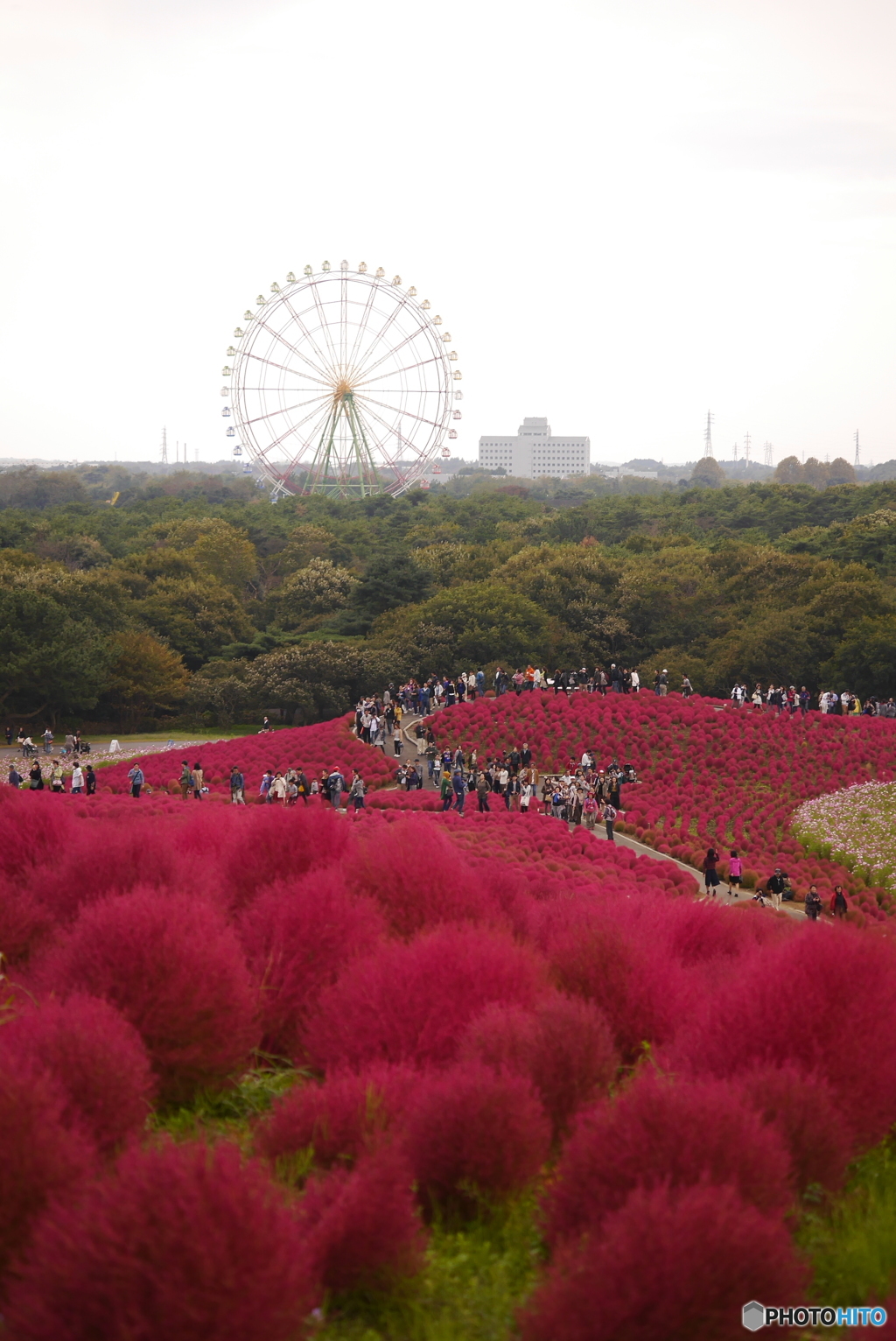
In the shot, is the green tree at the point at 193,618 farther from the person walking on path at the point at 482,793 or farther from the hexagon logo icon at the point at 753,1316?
the hexagon logo icon at the point at 753,1316

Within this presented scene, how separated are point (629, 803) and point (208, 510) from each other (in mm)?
55147

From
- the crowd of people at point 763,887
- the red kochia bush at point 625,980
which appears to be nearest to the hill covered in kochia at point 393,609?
the crowd of people at point 763,887

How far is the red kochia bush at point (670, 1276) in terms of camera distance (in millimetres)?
4395

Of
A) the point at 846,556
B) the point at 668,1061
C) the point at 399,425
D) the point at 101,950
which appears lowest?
the point at 668,1061

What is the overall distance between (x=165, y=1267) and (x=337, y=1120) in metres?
1.97

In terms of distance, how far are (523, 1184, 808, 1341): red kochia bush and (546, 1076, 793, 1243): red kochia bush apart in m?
0.41

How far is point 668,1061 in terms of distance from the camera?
691cm

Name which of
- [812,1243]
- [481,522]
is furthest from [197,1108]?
[481,522]

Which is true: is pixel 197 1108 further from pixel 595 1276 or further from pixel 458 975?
pixel 595 1276

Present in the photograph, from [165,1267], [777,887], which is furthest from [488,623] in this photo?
[165,1267]

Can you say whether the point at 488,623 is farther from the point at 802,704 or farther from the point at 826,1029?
the point at 826,1029

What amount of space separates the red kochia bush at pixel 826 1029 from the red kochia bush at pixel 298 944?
2.81 metres

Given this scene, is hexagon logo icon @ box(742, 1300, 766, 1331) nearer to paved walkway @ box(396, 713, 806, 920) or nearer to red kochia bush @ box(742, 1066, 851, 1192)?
red kochia bush @ box(742, 1066, 851, 1192)

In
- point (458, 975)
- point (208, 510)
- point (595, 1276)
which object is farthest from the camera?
point (208, 510)
